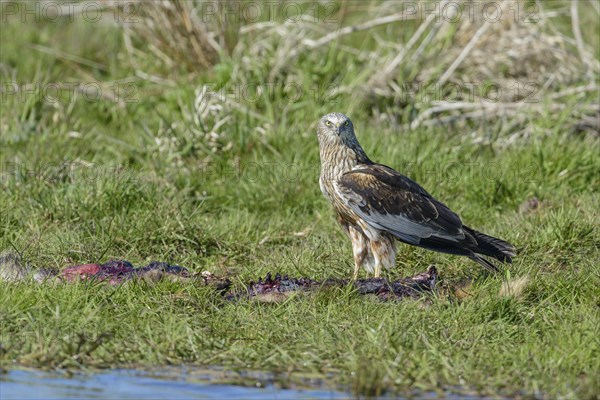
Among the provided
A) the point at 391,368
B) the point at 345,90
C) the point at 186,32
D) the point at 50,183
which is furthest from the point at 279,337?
the point at 186,32

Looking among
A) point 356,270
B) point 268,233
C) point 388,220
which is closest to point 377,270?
point 356,270

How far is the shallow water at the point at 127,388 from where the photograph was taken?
4.28 metres

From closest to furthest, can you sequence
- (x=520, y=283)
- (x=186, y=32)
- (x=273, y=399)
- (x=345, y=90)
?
(x=273, y=399)
(x=520, y=283)
(x=345, y=90)
(x=186, y=32)

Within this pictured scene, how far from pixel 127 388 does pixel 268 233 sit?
284 cm

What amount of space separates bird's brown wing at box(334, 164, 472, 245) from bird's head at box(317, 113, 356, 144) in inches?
13.1

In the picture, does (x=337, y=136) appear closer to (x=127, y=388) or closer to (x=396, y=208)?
(x=396, y=208)

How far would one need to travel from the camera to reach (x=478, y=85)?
9125mm

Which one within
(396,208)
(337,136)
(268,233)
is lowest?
(268,233)

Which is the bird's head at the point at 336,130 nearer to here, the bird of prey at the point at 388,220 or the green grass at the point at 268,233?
the bird of prey at the point at 388,220

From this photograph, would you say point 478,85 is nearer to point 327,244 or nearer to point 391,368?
point 327,244

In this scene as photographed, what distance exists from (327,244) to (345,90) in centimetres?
242

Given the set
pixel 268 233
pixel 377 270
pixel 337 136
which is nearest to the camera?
pixel 377 270

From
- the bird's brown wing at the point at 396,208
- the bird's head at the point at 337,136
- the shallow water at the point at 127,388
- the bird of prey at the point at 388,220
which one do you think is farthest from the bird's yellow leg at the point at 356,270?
the shallow water at the point at 127,388

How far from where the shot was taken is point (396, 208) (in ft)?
20.4
